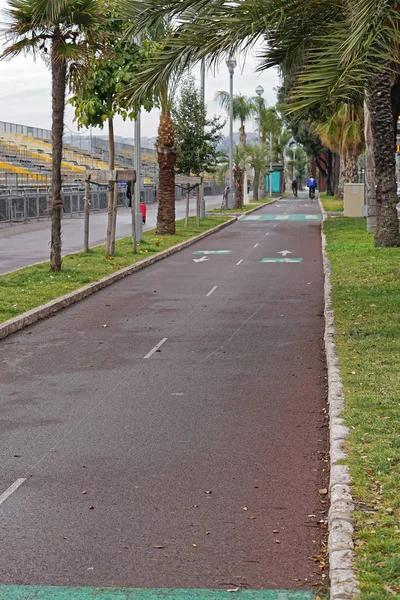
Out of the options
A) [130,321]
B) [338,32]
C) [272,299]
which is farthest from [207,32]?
[272,299]

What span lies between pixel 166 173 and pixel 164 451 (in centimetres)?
2775

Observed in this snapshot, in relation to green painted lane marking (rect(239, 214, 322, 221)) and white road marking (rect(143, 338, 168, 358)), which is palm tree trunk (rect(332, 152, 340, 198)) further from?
white road marking (rect(143, 338, 168, 358))

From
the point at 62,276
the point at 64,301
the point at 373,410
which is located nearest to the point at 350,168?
the point at 62,276

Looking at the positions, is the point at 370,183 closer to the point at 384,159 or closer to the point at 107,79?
the point at 384,159

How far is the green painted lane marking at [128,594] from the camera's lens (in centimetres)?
508

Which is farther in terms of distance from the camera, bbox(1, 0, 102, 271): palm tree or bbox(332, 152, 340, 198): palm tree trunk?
bbox(332, 152, 340, 198): palm tree trunk

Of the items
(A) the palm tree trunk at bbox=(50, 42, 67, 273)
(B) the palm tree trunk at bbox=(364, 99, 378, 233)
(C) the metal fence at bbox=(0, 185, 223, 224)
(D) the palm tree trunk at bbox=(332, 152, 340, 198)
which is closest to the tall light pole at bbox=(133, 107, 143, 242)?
(A) the palm tree trunk at bbox=(50, 42, 67, 273)

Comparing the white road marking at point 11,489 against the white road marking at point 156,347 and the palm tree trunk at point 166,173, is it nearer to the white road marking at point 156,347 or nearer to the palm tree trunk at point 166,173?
the white road marking at point 156,347

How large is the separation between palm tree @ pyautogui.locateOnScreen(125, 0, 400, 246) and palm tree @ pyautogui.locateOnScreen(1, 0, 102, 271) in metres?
5.25

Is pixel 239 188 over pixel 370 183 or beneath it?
over

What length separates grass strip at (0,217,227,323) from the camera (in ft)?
53.7

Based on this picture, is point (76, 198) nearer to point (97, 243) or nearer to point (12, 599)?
point (97, 243)

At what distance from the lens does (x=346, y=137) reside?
5272cm

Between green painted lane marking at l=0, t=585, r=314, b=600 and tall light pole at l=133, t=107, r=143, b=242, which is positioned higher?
tall light pole at l=133, t=107, r=143, b=242
